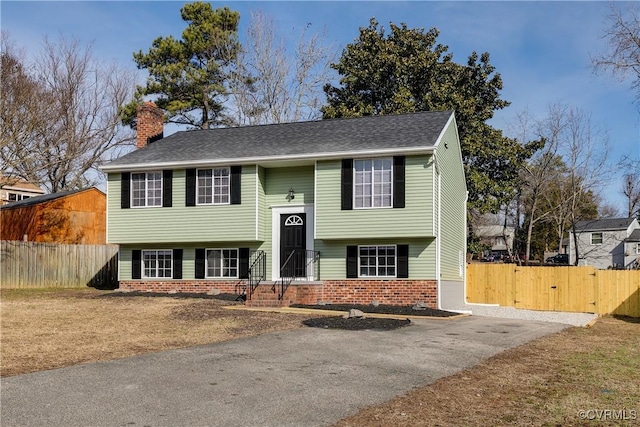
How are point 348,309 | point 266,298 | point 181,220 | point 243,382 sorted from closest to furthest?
point 243,382 → point 348,309 → point 266,298 → point 181,220

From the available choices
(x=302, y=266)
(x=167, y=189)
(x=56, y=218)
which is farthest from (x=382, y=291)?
(x=56, y=218)

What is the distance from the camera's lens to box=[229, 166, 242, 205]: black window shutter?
21.6 meters

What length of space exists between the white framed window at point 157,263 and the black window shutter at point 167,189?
6.26 feet

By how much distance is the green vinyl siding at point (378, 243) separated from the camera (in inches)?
790

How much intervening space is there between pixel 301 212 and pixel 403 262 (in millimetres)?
4108

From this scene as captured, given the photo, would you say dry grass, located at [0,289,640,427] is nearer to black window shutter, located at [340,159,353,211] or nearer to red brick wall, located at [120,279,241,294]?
red brick wall, located at [120,279,241,294]

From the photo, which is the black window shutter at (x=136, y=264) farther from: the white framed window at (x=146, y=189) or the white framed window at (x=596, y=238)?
the white framed window at (x=596, y=238)

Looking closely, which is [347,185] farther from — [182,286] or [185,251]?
[182,286]

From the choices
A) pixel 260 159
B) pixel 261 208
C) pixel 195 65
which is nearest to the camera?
pixel 260 159

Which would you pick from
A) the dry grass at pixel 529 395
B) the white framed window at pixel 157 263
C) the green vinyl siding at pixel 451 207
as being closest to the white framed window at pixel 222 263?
the white framed window at pixel 157 263

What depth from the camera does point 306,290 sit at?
66.6 ft

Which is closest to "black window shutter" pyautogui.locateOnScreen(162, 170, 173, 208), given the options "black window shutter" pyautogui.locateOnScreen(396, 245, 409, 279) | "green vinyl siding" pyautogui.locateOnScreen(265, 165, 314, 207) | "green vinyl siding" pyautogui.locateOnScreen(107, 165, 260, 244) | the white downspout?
"green vinyl siding" pyautogui.locateOnScreen(107, 165, 260, 244)

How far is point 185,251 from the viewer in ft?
74.9

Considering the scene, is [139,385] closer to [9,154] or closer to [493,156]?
[9,154]
